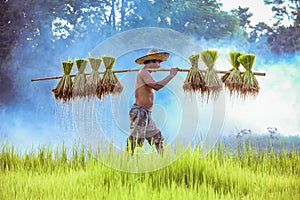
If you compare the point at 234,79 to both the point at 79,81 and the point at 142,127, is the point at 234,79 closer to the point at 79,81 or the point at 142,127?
the point at 142,127

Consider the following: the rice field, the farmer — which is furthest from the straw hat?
the rice field

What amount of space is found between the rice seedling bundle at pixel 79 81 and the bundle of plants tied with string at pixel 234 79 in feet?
1.26

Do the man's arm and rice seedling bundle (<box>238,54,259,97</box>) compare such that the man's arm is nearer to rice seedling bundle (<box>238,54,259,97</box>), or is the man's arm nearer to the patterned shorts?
the patterned shorts

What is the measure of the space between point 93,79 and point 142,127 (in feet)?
0.62

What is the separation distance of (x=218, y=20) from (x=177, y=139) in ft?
2.27

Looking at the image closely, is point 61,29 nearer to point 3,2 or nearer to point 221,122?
point 3,2

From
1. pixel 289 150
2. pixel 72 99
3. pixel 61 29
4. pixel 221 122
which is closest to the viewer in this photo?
pixel 221 122

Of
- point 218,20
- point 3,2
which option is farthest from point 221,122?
point 3,2

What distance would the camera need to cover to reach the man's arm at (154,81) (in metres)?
1.58

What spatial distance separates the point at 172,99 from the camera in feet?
5.35

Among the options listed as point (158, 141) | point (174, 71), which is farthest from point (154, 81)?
point (158, 141)

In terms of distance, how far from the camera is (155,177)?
1.62 meters

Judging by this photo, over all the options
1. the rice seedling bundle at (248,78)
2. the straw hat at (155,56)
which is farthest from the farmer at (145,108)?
the rice seedling bundle at (248,78)

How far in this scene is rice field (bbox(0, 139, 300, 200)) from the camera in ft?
5.15
